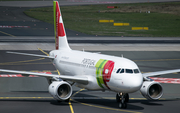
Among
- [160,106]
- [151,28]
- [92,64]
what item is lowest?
[160,106]

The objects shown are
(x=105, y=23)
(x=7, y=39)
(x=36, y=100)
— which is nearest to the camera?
(x=36, y=100)

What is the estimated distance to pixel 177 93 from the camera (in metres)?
33.9

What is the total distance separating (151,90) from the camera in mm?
28734

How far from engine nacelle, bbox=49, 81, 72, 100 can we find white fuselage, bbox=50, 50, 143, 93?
6.88 ft

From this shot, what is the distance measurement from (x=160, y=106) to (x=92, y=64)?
22.5 ft

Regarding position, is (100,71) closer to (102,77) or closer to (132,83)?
(102,77)

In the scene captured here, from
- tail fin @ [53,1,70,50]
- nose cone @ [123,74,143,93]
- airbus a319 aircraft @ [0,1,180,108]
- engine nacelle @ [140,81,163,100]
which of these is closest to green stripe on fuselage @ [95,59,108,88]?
airbus a319 aircraft @ [0,1,180,108]

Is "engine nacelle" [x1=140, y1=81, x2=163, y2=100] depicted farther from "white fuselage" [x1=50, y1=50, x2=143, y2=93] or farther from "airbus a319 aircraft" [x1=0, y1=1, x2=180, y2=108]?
"white fuselage" [x1=50, y1=50, x2=143, y2=93]

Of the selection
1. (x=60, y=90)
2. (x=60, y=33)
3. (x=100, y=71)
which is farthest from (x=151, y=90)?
(x=60, y=33)

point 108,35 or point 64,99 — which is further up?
point 108,35

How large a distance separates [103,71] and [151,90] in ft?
15.5

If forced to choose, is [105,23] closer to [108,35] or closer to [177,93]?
[108,35]

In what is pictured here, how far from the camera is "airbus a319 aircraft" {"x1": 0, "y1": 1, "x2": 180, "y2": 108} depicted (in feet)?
84.7

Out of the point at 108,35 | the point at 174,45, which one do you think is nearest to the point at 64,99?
the point at 174,45
